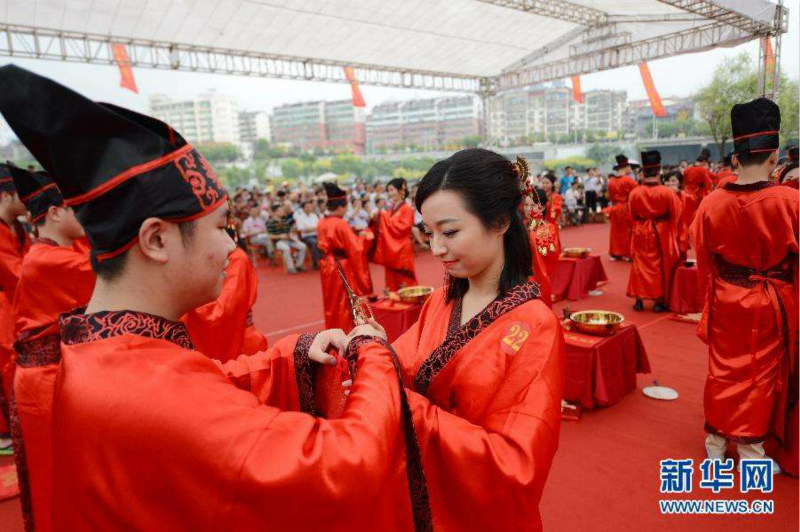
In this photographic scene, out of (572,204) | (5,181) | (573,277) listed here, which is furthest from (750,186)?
(572,204)

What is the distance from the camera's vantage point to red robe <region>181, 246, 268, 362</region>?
3062 millimetres

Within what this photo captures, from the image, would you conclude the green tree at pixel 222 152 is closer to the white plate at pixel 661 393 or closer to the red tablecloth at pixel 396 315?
the red tablecloth at pixel 396 315

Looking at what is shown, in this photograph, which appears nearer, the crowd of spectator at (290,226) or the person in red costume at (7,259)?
the person in red costume at (7,259)

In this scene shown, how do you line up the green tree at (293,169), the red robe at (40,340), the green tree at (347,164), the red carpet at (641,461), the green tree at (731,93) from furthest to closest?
the green tree at (347,164), the green tree at (293,169), the green tree at (731,93), the red carpet at (641,461), the red robe at (40,340)

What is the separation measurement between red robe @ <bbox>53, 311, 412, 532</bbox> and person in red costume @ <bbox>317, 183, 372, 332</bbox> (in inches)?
185

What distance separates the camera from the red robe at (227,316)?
3062mm

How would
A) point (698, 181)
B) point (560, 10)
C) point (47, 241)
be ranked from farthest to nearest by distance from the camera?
point (560, 10) < point (698, 181) < point (47, 241)

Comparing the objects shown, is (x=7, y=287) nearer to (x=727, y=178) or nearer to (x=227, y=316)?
(x=227, y=316)

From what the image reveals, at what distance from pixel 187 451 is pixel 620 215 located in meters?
9.82

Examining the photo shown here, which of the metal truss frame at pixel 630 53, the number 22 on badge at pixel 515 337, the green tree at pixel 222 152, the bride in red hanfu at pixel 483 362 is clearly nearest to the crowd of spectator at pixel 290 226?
the metal truss frame at pixel 630 53

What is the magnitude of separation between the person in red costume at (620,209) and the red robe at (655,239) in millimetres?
2486

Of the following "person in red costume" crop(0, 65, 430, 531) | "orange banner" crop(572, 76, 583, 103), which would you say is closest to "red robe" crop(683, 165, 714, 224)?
"orange banner" crop(572, 76, 583, 103)

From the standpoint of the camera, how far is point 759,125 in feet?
9.30

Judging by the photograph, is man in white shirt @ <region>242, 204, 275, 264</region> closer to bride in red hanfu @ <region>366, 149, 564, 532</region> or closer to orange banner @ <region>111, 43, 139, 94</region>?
orange banner @ <region>111, 43, 139, 94</region>
